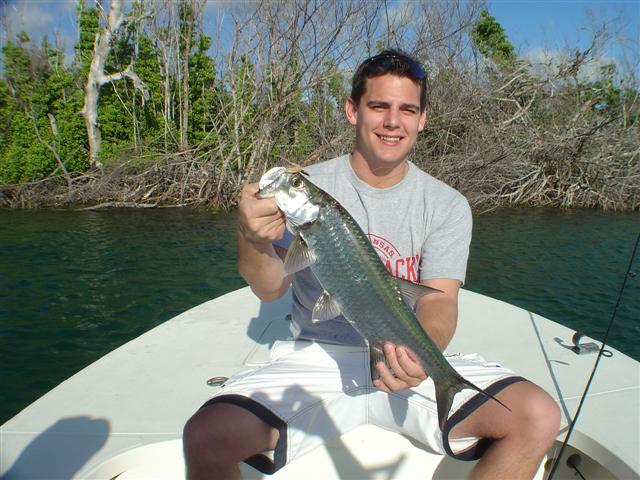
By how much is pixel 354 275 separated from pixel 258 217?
0.58 metres

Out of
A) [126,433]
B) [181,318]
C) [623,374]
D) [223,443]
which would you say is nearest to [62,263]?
[181,318]

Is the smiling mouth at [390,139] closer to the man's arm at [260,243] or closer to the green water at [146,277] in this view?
the man's arm at [260,243]

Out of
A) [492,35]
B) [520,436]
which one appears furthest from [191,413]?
[492,35]

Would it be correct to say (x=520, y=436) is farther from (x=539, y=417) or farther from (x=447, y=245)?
(x=447, y=245)

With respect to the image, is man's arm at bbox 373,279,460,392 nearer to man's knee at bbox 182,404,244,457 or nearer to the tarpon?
the tarpon

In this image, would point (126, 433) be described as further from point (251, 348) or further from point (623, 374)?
point (623, 374)

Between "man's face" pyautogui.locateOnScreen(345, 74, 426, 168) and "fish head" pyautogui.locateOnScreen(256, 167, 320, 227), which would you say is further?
"man's face" pyautogui.locateOnScreen(345, 74, 426, 168)

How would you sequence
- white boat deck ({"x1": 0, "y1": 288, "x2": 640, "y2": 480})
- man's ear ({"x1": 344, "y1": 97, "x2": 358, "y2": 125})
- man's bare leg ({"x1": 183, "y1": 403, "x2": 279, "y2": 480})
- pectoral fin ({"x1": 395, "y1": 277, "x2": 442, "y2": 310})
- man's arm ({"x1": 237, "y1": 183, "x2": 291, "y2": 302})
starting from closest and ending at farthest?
1. man's bare leg ({"x1": 183, "y1": 403, "x2": 279, "y2": 480})
2. man's arm ({"x1": 237, "y1": 183, "x2": 291, "y2": 302})
3. pectoral fin ({"x1": 395, "y1": 277, "x2": 442, "y2": 310})
4. white boat deck ({"x1": 0, "y1": 288, "x2": 640, "y2": 480})
5. man's ear ({"x1": 344, "y1": 97, "x2": 358, "y2": 125})

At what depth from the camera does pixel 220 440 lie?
7.94 ft

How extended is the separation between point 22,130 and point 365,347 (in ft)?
81.5

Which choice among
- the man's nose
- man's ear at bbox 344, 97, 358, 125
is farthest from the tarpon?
man's ear at bbox 344, 97, 358, 125

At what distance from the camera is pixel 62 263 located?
11820 millimetres

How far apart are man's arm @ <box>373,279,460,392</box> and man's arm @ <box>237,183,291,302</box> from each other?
0.82m

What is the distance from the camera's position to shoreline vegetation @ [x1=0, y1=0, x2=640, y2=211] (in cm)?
2008
